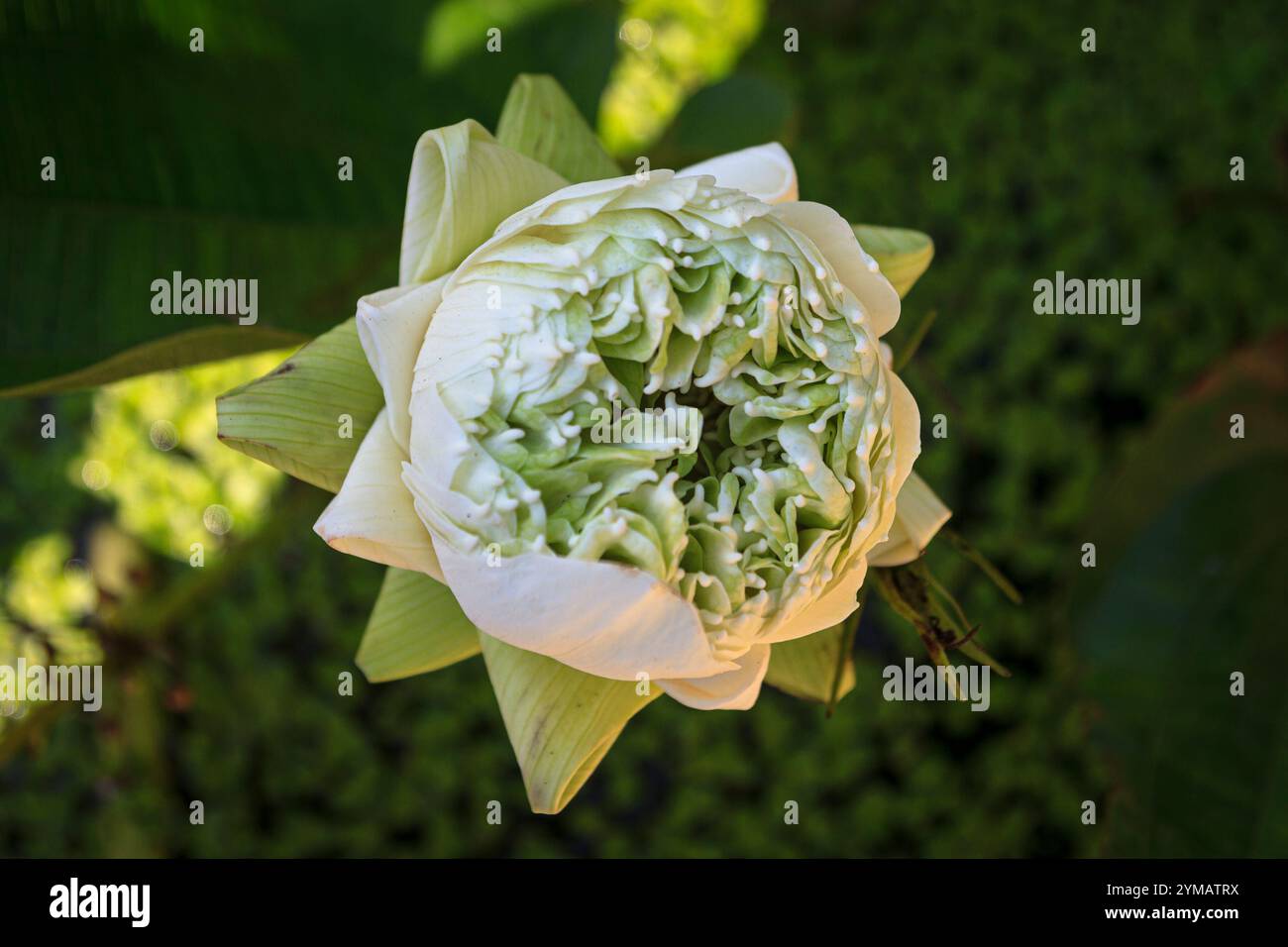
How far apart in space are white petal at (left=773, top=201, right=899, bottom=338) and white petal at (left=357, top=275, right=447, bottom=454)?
177 mm

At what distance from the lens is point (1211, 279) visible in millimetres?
1532

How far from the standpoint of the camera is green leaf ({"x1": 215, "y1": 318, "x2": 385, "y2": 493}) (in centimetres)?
51

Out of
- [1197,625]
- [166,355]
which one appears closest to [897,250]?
[166,355]

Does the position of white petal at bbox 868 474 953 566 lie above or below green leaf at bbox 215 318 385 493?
below

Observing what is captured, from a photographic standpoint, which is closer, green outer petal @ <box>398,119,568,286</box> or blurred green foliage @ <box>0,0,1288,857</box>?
green outer petal @ <box>398,119,568,286</box>

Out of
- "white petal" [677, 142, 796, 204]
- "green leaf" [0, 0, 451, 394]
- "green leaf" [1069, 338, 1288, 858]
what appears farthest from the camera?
"green leaf" [1069, 338, 1288, 858]

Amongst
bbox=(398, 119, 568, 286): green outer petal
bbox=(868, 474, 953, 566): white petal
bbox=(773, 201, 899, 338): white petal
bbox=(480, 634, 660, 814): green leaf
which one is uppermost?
bbox=(398, 119, 568, 286): green outer petal

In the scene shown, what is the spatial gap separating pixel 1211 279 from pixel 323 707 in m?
1.38

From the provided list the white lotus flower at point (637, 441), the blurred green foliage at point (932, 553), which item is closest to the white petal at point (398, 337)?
the white lotus flower at point (637, 441)

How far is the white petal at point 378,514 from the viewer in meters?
0.49

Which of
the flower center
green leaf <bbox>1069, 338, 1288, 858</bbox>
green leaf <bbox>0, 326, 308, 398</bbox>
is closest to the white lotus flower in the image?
the flower center

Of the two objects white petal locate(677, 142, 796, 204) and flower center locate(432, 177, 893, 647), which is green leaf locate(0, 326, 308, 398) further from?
white petal locate(677, 142, 796, 204)

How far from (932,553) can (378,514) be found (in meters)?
1.15

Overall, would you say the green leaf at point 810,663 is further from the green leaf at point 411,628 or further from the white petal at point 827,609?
the green leaf at point 411,628
